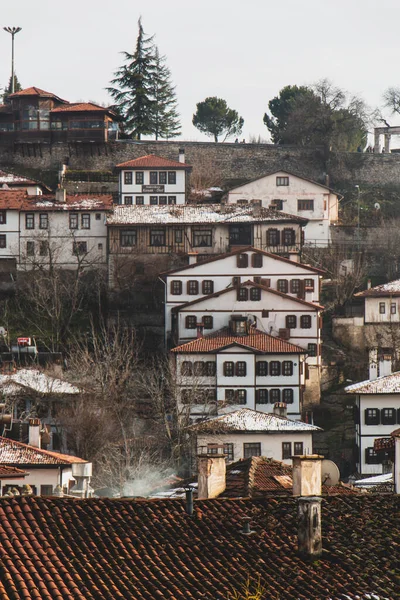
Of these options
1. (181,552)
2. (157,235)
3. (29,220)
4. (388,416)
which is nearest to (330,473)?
(181,552)

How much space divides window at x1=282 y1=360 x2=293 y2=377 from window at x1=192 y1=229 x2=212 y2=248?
14265mm

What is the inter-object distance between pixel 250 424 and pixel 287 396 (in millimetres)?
7385

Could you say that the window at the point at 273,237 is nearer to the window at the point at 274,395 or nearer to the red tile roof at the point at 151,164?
the red tile roof at the point at 151,164

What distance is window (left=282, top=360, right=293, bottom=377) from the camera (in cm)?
7550

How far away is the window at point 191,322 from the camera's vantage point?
261 feet

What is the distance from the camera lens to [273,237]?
8831 cm

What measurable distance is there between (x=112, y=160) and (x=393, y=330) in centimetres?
3010

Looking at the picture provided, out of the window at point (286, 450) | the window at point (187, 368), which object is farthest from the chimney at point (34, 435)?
the window at point (187, 368)

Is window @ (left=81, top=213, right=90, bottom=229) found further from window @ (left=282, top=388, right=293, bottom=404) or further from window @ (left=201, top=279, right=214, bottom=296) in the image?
window @ (left=282, top=388, right=293, bottom=404)

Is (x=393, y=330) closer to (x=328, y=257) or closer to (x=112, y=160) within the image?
(x=328, y=257)

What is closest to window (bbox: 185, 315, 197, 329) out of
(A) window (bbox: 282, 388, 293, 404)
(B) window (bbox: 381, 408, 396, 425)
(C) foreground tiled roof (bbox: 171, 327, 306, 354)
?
(C) foreground tiled roof (bbox: 171, 327, 306, 354)

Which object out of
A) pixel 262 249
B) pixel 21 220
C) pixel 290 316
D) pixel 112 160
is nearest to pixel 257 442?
pixel 290 316

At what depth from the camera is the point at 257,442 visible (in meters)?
67.6

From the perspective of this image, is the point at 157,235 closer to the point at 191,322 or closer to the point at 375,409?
the point at 191,322
